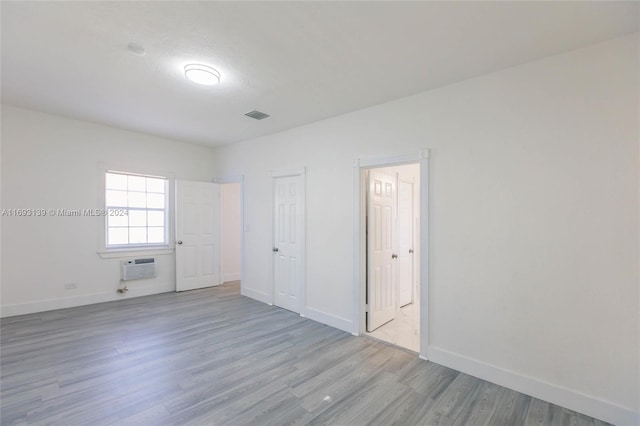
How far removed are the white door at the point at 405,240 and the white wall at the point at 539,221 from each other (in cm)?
147

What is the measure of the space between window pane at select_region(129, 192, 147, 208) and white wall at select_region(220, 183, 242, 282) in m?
1.58

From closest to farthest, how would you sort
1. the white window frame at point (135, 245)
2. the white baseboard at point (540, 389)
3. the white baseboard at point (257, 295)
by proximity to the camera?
the white baseboard at point (540, 389), the white window frame at point (135, 245), the white baseboard at point (257, 295)

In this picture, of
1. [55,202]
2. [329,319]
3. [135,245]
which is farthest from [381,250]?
[55,202]

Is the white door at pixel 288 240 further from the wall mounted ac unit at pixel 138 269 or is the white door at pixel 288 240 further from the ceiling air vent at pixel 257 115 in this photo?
the wall mounted ac unit at pixel 138 269

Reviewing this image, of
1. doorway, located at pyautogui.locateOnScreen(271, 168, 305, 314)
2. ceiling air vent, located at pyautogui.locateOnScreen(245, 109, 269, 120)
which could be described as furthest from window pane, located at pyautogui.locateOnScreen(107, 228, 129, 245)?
ceiling air vent, located at pyautogui.locateOnScreen(245, 109, 269, 120)

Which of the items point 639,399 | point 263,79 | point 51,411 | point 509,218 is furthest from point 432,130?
point 51,411

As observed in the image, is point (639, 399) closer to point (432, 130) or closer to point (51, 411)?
point (432, 130)

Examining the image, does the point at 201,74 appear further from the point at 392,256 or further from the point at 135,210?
the point at 135,210

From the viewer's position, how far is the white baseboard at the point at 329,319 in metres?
3.75

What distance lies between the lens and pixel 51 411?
84.2 inches

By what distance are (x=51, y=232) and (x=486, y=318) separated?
5915 millimetres

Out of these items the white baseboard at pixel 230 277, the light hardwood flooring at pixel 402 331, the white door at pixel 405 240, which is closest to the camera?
the light hardwood flooring at pixel 402 331

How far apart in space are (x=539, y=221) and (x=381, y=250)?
1917 mm

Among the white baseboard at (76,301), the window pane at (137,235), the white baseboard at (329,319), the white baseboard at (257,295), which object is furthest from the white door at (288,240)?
the window pane at (137,235)
